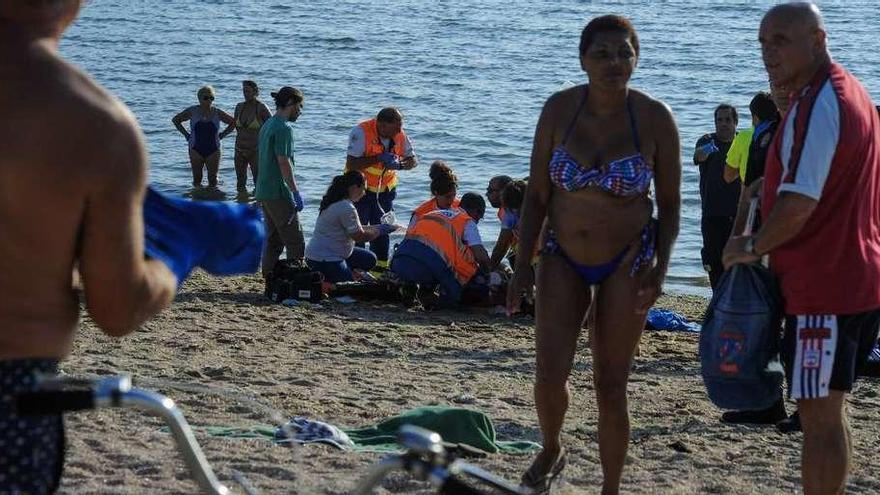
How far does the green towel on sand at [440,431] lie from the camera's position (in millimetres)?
6586

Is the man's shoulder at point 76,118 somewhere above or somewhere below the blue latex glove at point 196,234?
above

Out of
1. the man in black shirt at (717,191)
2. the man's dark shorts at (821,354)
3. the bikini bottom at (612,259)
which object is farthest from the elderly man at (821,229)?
the man in black shirt at (717,191)

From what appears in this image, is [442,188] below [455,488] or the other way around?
below

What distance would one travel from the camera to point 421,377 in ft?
28.7

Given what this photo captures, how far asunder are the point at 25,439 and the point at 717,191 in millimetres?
8743

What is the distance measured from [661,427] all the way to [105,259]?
515 centimetres

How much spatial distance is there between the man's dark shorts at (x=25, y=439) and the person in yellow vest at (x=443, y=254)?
8.73 metres

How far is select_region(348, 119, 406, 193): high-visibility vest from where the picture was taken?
43.3 ft

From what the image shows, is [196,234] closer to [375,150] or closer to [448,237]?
[448,237]

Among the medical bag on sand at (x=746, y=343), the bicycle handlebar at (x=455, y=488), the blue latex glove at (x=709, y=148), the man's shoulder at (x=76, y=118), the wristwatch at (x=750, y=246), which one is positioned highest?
the man's shoulder at (x=76, y=118)

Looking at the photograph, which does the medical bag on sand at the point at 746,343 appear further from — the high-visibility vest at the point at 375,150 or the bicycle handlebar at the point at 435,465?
the high-visibility vest at the point at 375,150

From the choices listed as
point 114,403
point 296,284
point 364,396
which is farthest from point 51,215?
point 296,284

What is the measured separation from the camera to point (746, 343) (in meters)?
4.94

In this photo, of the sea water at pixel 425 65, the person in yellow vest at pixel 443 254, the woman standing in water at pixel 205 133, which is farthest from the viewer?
the sea water at pixel 425 65
